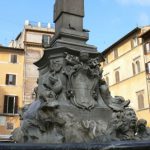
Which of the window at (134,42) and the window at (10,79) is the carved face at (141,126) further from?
the window at (10,79)

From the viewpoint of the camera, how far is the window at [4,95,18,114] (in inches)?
1288

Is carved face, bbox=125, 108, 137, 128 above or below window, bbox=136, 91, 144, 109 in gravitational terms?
below

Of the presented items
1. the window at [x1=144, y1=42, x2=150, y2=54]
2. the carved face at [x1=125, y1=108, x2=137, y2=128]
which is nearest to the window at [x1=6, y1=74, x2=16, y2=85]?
the window at [x1=144, y1=42, x2=150, y2=54]

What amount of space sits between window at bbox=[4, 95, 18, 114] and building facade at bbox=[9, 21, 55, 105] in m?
1.20

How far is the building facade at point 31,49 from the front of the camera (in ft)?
115

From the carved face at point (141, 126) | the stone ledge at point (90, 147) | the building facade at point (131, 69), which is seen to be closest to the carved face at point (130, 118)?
the carved face at point (141, 126)

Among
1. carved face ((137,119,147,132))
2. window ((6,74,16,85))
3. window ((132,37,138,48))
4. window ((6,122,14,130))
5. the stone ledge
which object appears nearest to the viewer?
the stone ledge

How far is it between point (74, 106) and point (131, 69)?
27.4m

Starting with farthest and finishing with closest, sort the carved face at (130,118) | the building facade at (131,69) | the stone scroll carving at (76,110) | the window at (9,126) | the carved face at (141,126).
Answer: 1. the window at (9,126)
2. the building facade at (131,69)
3. the carved face at (141,126)
4. the carved face at (130,118)
5. the stone scroll carving at (76,110)

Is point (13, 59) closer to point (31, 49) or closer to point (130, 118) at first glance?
point (31, 49)

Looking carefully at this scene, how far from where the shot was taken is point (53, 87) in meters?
6.76

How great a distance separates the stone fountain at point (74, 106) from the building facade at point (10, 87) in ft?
83.5

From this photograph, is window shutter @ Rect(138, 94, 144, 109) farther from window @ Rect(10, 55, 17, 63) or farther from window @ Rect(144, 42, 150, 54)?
window @ Rect(10, 55, 17, 63)

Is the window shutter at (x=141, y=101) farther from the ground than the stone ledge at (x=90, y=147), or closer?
farther from the ground
